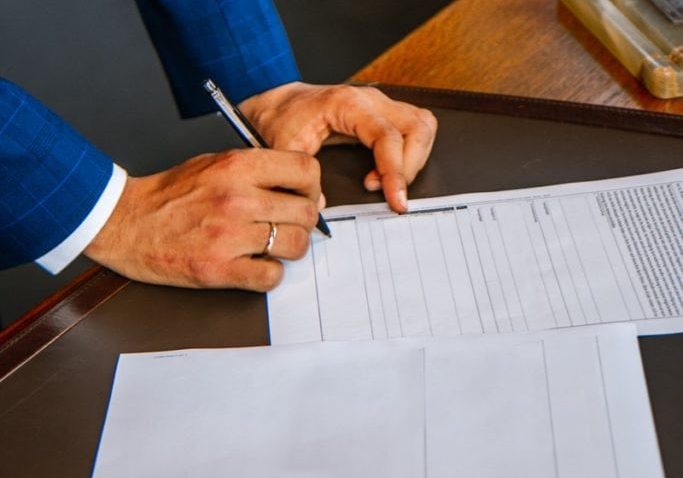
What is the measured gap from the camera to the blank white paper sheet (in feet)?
1.98

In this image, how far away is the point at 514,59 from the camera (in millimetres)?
1019

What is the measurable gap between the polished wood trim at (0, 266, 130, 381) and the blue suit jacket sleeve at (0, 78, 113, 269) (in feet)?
0.24

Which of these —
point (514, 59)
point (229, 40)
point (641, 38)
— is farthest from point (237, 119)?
point (641, 38)

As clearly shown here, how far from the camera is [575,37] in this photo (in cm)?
104

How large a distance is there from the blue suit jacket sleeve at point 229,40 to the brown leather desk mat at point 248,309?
0.17m

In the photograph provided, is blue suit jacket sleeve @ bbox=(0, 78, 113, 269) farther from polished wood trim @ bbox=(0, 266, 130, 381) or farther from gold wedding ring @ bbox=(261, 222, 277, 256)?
gold wedding ring @ bbox=(261, 222, 277, 256)

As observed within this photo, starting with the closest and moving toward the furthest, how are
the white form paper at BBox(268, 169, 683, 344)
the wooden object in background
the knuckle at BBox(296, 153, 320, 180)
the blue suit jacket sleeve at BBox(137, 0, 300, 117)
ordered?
the white form paper at BBox(268, 169, 683, 344)
the knuckle at BBox(296, 153, 320, 180)
the wooden object in background
the blue suit jacket sleeve at BBox(137, 0, 300, 117)

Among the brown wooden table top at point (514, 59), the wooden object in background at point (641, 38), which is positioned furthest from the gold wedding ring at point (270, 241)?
the wooden object in background at point (641, 38)

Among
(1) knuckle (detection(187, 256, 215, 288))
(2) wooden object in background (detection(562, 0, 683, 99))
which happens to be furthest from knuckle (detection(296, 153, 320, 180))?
(2) wooden object in background (detection(562, 0, 683, 99))

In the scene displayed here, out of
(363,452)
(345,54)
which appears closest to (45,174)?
(363,452)

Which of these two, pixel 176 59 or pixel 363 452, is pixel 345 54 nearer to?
pixel 176 59

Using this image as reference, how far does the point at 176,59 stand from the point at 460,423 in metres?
0.69

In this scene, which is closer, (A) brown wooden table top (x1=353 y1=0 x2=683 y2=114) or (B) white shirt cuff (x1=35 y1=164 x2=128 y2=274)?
(B) white shirt cuff (x1=35 y1=164 x2=128 y2=274)

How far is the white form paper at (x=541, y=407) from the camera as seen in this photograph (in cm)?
59
